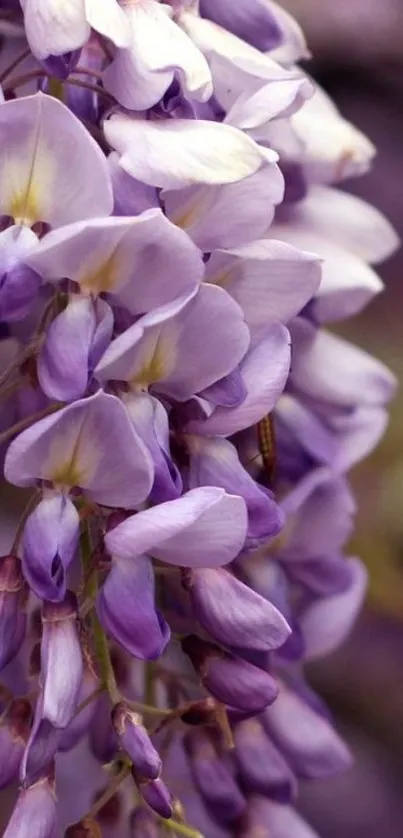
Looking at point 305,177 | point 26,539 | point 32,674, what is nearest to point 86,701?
point 32,674

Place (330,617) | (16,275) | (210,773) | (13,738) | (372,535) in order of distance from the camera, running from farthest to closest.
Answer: (372,535) < (330,617) < (210,773) < (13,738) < (16,275)

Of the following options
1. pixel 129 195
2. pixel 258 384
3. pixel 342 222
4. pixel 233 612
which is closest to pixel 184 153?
pixel 129 195

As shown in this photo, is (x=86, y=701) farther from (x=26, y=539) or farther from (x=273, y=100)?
(x=273, y=100)

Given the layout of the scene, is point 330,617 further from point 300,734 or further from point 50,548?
point 50,548

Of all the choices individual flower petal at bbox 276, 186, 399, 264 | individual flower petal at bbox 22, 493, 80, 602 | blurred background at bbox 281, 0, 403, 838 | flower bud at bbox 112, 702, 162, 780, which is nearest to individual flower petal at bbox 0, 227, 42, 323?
individual flower petal at bbox 22, 493, 80, 602

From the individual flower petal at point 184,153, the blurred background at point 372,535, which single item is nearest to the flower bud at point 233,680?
the individual flower petal at point 184,153

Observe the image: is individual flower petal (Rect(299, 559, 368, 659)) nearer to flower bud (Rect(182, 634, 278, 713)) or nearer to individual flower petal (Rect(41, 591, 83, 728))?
flower bud (Rect(182, 634, 278, 713))
